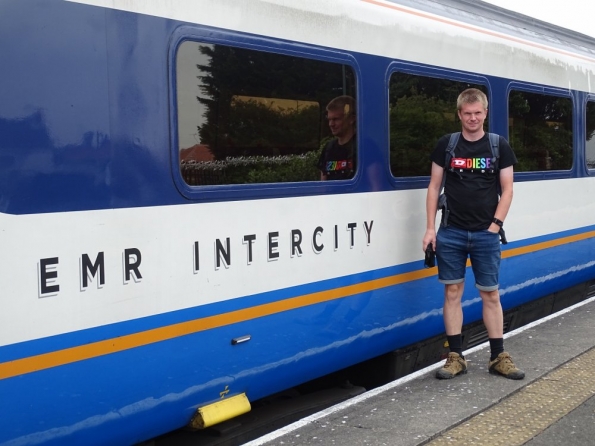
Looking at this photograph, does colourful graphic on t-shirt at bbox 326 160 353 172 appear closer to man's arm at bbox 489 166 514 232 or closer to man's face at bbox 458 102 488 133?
man's face at bbox 458 102 488 133

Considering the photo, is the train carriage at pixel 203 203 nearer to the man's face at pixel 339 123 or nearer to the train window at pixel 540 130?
the man's face at pixel 339 123

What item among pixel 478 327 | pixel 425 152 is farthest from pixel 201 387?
pixel 478 327

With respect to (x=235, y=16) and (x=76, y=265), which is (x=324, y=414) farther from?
(x=235, y=16)

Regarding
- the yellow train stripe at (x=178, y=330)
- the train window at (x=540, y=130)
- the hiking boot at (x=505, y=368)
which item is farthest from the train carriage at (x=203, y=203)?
the train window at (x=540, y=130)

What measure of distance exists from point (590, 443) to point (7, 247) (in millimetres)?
2846

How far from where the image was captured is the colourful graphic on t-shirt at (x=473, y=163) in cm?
477

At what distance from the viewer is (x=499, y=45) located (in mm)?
6098

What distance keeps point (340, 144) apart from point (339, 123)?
4.9 inches

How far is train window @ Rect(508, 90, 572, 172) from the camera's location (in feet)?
21.1

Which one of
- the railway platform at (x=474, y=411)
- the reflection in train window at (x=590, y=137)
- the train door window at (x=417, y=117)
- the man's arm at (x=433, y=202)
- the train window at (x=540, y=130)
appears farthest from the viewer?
the reflection in train window at (x=590, y=137)

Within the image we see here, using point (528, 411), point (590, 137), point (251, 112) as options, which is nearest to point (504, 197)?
point (528, 411)

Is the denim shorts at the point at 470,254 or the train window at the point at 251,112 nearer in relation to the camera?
the train window at the point at 251,112

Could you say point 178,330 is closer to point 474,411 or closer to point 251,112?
point 251,112

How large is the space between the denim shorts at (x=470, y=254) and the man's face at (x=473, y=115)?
0.63 meters
